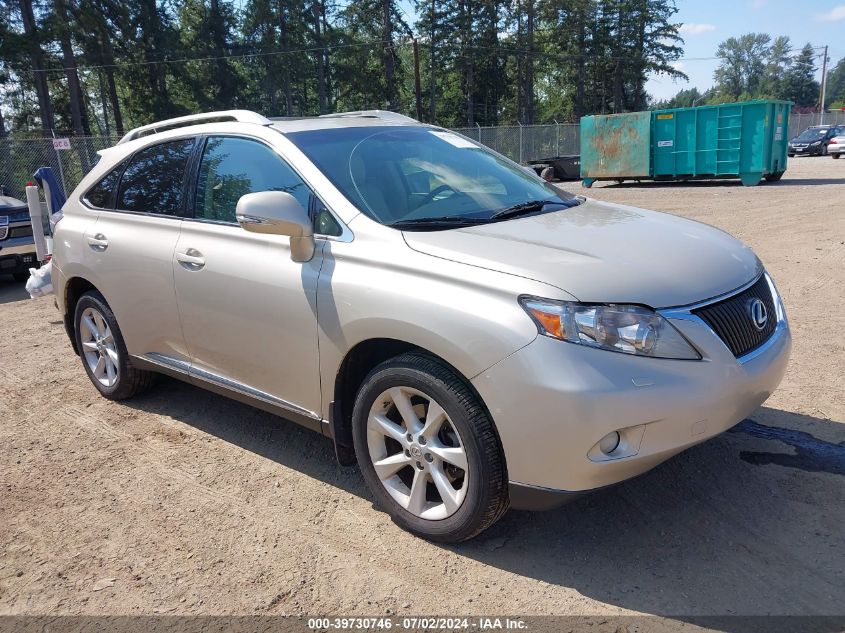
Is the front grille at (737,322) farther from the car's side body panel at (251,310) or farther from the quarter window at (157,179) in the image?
the quarter window at (157,179)

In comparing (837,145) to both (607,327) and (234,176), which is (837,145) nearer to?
(234,176)

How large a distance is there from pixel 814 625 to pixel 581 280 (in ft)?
4.73

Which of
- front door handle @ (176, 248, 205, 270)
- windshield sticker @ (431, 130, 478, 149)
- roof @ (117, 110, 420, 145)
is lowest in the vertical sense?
front door handle @ (176, 248, 205, 270)

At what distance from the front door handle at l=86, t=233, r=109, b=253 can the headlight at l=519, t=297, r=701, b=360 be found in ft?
10.1

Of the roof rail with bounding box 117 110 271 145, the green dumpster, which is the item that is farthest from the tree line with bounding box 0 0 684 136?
the roof rail with bounding box 117 110 271 145

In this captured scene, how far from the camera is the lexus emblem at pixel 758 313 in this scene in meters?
2.98

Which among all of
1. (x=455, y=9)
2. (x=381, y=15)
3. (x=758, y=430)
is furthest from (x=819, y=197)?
(x=455, y=9)

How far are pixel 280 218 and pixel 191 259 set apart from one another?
948 millimetres

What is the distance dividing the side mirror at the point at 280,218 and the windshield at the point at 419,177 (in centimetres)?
27

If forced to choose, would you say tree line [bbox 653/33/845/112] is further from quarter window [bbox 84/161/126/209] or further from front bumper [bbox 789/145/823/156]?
quarter window [bbox 84/161/126/209]

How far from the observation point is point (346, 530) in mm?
3209

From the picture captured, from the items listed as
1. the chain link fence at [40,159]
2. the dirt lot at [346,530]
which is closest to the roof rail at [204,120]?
the dirt lot at [346,530]

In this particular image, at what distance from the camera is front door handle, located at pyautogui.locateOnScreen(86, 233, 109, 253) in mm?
4488

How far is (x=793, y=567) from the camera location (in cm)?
275
